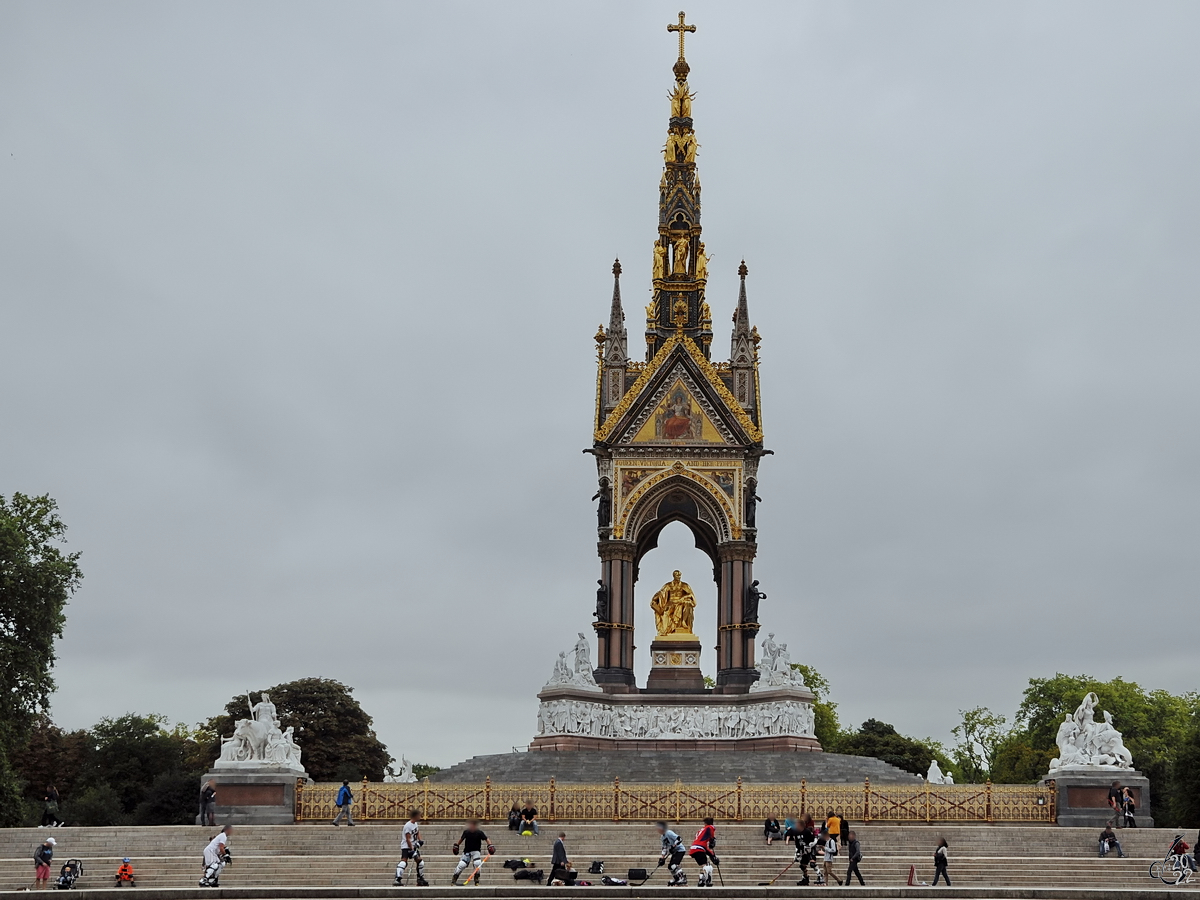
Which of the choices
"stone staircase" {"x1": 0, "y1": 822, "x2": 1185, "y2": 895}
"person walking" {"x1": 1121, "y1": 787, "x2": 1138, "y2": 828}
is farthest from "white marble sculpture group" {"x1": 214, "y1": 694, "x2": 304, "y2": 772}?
"person walking" {"x1": 1121, "y1": 787, "x2": 1138, "y2": 828}

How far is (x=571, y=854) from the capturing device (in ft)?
94.4

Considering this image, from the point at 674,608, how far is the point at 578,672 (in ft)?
15.5

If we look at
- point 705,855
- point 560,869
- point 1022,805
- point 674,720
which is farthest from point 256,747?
point 1022,805

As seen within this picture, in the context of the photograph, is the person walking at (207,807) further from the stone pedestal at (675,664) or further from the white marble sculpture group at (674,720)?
the stone pedestal at (675,664)

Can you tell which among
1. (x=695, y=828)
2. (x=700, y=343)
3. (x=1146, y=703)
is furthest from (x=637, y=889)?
(x=1146, y=703)

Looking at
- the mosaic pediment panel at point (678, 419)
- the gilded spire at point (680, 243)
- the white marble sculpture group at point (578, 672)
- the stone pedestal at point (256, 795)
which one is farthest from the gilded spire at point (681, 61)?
the stone pedestal at point (256, 795)

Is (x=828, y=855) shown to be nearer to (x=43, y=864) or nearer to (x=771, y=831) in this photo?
(x=771, y=831)

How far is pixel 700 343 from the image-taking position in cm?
4847

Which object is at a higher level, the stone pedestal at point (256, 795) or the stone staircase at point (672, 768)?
the stone staircase at point (672, 768)

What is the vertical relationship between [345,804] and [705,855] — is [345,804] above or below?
above

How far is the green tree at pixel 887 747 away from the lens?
7425 cm

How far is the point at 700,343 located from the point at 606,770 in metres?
15.3

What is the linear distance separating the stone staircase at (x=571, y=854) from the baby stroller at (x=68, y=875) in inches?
17.8

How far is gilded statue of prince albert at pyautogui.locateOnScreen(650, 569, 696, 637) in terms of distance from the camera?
4634cm
